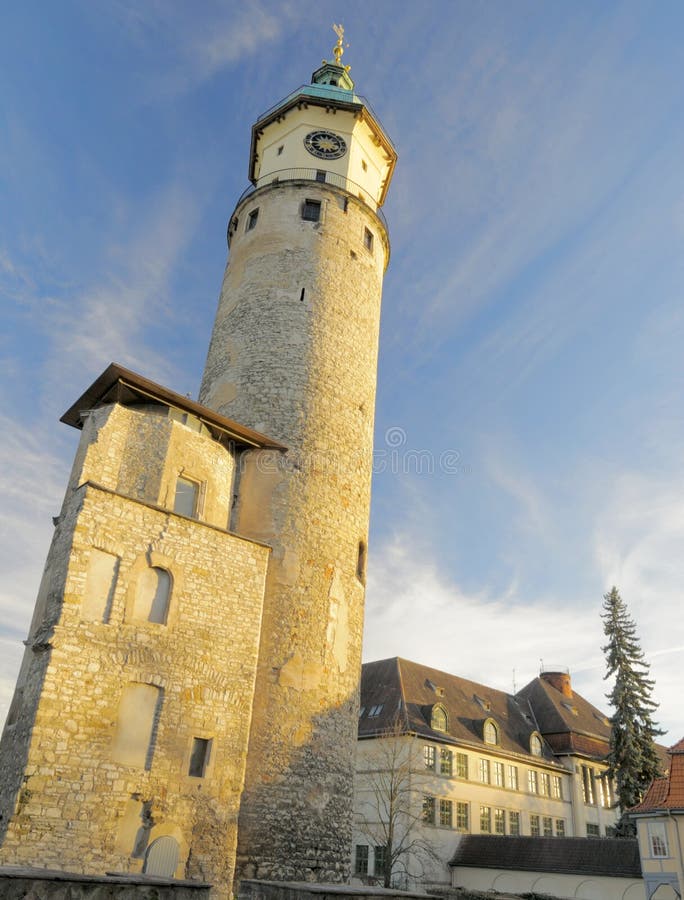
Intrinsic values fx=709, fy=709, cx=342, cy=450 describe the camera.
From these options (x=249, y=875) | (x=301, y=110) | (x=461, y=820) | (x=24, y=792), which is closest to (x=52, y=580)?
(x=24, y=792)

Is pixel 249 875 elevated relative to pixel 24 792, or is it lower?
lower

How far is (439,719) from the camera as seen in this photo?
1308 inches

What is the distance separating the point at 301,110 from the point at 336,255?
21.5ft

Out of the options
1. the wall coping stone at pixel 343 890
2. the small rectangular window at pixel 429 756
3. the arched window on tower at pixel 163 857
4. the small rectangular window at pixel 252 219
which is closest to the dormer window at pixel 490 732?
the small rectangular window at pixel 429 756

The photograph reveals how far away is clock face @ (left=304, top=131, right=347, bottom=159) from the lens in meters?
23.5

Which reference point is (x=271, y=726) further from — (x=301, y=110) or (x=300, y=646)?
(x=301, y=110)

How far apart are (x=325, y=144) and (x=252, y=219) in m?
3.94

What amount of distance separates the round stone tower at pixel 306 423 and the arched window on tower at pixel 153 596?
2.78m

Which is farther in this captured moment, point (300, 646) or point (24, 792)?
point (300, 646)

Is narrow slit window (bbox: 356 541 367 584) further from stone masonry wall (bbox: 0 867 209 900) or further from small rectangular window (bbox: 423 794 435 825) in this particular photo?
small rectangular window (bbox: 423 794 435 825)

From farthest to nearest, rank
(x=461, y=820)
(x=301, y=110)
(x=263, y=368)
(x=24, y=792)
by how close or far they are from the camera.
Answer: (x=461, y=820) → (x=301, y=110) → (x=263, y=368) → (x=24, y=792)

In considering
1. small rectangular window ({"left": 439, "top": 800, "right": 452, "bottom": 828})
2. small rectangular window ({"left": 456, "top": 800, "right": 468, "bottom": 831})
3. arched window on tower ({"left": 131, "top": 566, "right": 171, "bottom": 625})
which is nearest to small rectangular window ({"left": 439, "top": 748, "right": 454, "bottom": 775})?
small rectangular window ({"left": 439, "top": 800, "right": 452, "bottom": 828})

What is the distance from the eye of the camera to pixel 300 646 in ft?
52.7

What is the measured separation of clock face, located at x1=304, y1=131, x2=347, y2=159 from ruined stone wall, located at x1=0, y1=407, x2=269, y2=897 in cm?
1239
